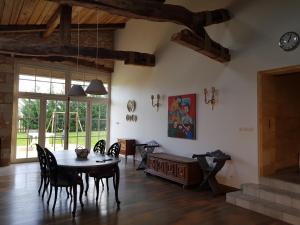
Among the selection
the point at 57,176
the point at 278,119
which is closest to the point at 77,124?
the point at 57,176

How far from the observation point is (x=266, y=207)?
3.74 m

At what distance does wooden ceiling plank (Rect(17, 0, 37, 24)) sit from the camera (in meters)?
5.44

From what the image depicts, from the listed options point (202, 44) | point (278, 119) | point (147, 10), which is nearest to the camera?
point (147, 10)

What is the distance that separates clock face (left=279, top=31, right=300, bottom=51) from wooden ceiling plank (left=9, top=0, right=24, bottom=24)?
17.0 ft

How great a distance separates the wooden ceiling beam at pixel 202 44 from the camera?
12.7 ft

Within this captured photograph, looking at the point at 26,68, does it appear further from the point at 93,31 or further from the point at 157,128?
the point at 157,128

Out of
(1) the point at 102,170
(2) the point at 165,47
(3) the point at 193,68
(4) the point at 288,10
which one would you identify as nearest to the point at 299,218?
(1) the point at 102,170

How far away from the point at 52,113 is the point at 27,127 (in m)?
0.84

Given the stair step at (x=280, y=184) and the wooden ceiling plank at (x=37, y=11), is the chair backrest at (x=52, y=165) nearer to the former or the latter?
the stair step at (x=280, y=184)

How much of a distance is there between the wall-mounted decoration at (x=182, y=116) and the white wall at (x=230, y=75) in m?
0.14

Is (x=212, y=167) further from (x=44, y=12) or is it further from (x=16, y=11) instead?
(x=16, y=11)

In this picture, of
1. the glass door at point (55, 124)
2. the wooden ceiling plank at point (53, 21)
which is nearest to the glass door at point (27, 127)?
the glass door at point (55, 124)

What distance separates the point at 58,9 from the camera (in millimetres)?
6035

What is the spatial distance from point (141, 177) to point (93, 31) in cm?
540
